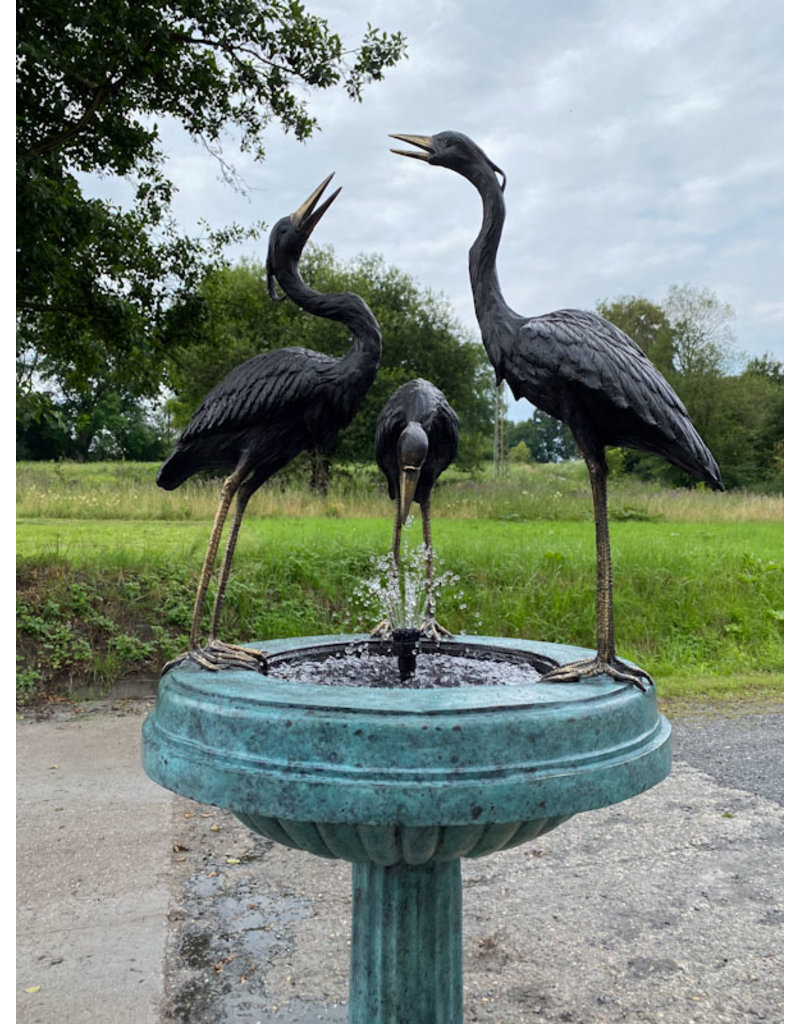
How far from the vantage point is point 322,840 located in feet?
6.40

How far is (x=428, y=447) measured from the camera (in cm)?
296

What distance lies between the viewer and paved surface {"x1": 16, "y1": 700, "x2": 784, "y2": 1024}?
3.13 metres

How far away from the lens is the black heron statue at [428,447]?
2.96 meters

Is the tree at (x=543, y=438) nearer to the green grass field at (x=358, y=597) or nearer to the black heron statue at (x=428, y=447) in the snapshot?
the green grass field at (x=358, y=597)

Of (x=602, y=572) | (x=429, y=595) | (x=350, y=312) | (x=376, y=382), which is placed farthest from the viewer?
(x=376, y=382)

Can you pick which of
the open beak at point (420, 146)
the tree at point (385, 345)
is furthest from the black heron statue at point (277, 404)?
the tree at point (385, 345)

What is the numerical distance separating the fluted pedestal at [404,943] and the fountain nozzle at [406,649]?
1.65ft

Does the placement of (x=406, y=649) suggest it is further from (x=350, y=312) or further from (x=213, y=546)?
(x=350, y=312)

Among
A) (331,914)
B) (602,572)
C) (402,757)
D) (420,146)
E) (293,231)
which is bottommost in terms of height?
(331,914)

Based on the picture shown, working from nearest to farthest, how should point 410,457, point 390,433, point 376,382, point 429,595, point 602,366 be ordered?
point 602,366, point 410,457, point 429,595, point 390,433, point 376,382

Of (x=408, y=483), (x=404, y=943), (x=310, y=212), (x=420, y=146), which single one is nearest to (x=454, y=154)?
(x=420, y=146)

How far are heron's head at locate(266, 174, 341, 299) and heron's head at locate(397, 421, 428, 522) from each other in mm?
601

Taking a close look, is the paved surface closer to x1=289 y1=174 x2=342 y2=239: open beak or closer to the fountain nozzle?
the fountain nozzle

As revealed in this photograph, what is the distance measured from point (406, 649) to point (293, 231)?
1263 mm
